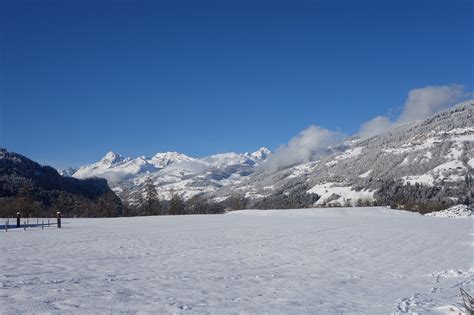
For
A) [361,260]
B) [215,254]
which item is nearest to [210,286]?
[215,254]

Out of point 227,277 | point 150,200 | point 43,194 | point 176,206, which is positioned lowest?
point 227,277

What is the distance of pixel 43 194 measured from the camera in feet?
521

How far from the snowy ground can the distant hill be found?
5843 cm

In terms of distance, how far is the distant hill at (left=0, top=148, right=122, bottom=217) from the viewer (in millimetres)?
76688

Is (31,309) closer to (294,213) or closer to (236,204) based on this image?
(294,213)

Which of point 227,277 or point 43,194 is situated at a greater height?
point 43,194

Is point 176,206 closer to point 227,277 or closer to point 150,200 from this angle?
point 150,200

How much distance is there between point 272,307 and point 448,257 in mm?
13819

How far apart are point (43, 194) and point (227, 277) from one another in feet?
525

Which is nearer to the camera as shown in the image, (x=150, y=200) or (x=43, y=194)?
(x=150, y=200)

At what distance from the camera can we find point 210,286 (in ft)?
41.2

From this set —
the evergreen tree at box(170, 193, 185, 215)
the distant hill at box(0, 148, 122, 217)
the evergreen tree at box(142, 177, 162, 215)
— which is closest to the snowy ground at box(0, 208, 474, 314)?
the evergreen tree at box(142, 177, 162, 215)

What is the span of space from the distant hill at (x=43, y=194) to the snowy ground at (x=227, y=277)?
5843cm

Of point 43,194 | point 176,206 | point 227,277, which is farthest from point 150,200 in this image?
point 43,194
